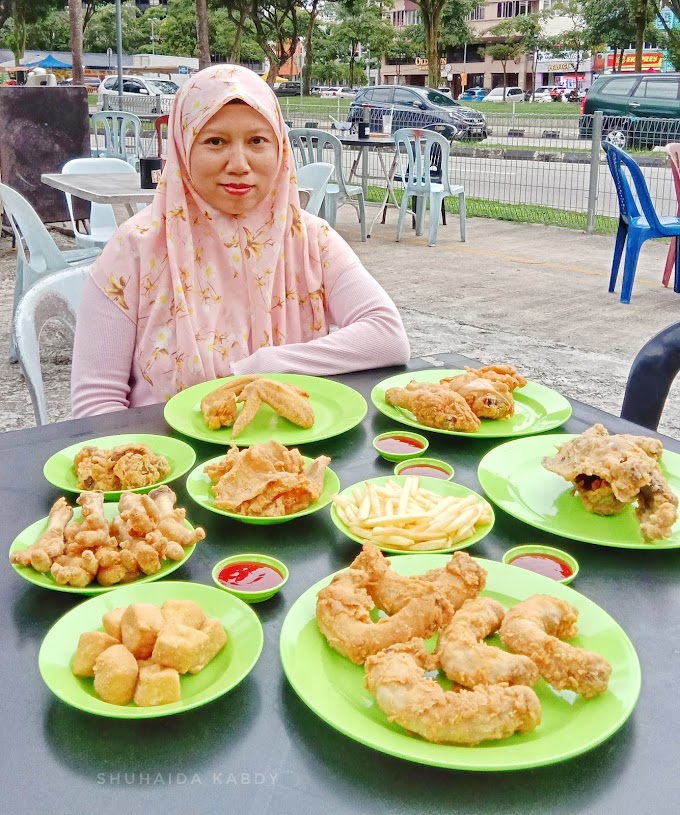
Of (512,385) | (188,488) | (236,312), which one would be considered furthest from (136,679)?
(236,312)

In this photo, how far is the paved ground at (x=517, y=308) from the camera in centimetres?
520

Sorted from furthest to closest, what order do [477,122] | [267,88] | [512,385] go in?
[477,122] < [267,88] < [512,385]

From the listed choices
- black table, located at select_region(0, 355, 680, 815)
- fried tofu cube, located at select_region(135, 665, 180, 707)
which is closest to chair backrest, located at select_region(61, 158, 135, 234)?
black table, located at select_region(0, 355, 680, 815)

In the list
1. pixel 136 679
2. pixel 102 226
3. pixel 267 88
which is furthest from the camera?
pixel 102 226

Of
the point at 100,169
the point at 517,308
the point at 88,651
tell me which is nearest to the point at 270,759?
the point at 88,651

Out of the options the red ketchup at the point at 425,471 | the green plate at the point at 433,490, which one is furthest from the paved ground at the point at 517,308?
the green plate at the point at 433,490

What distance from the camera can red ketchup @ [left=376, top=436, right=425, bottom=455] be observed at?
1820mm

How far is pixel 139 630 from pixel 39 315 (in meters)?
2.20

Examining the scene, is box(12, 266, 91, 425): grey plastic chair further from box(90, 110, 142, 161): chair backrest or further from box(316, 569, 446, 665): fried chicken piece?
box(90, 110, 142, 161): chair backrest

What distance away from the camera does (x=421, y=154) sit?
986 cm

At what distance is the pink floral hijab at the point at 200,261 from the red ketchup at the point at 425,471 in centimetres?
106

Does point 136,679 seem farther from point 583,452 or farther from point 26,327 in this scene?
point 26,327

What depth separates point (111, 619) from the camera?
1.10 m

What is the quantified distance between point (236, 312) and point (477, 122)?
19.9 meters
